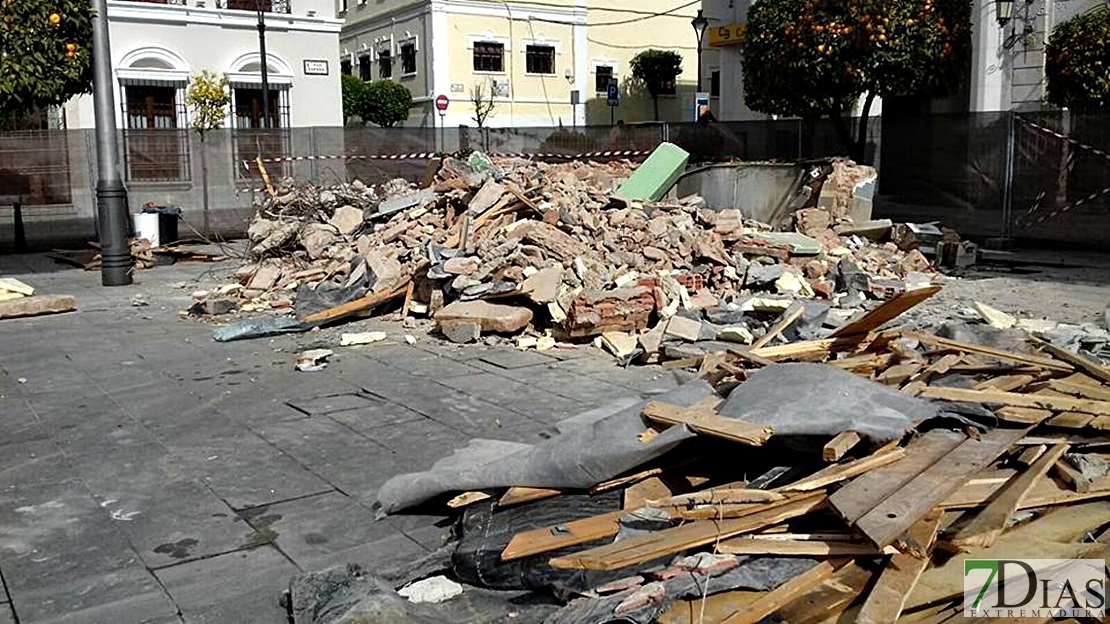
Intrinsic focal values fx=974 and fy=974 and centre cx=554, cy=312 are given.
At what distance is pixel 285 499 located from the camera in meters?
5.39

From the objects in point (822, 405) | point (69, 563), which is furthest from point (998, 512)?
point (69, 563)

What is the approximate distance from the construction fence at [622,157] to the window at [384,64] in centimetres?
2004

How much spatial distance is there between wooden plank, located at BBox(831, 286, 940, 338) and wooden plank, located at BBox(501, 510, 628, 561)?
115 inches

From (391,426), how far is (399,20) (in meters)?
36.7

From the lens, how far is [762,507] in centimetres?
408

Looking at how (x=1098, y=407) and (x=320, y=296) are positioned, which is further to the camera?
(x=320, y=296)

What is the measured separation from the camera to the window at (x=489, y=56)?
130 ft

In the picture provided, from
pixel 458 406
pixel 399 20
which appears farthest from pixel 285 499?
pixel 399 20

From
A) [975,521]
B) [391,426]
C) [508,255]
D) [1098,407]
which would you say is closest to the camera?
[975,521]

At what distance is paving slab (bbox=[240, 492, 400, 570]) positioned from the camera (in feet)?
15.6

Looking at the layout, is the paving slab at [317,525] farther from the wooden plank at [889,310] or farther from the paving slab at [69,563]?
A: the wooden plank at [889,310]

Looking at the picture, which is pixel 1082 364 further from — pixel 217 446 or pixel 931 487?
pixel 217 446

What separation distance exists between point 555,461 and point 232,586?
1.58 meters

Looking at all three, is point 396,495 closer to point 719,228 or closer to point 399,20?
point 719,228
